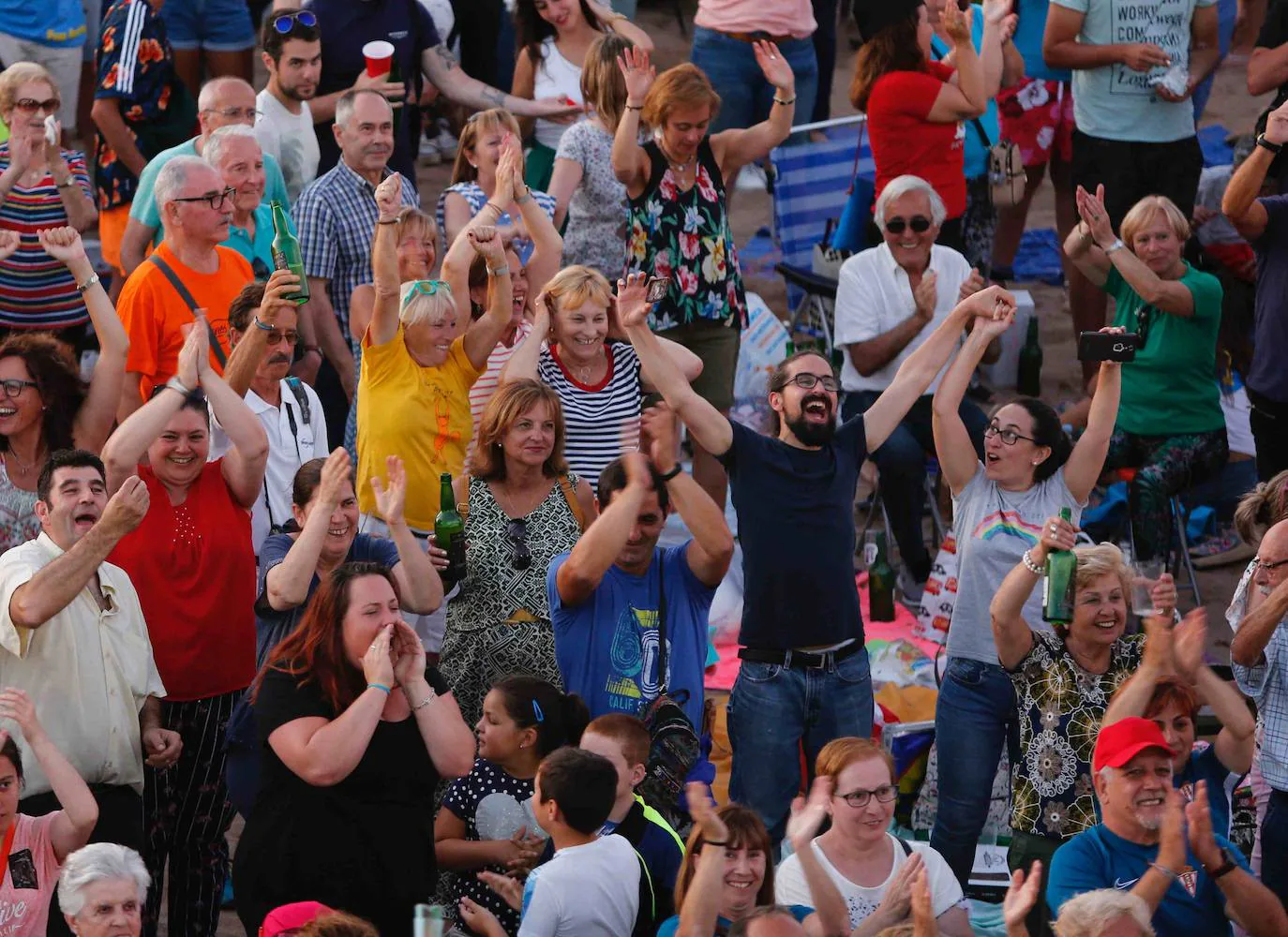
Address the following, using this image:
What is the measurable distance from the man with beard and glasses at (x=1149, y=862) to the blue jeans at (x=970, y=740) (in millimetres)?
864

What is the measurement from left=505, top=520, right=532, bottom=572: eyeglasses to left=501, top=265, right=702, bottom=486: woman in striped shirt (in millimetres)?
544

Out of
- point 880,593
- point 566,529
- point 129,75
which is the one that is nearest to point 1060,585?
point 566,529

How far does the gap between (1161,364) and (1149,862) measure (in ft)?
10.1

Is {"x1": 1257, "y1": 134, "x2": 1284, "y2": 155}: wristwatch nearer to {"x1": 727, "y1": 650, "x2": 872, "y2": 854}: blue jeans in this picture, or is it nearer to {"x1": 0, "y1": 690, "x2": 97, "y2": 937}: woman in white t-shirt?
{"x1": 727, "y1": 650, "x2": 872, "y2": 854}: blue jeans

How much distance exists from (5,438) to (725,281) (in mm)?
2998

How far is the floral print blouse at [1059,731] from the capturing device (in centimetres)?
580

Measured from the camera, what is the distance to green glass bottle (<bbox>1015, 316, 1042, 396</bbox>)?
9.59 meters

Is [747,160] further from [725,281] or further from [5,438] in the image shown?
[5,438]

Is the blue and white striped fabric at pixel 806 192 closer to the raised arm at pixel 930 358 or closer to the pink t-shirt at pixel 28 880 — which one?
the raised arm at pixel 930 358

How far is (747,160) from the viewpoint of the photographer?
8062 millimetres

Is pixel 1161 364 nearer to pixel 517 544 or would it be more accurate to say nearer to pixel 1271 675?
pixel 1271 675

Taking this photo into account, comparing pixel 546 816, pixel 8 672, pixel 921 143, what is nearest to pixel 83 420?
pixel 8 672

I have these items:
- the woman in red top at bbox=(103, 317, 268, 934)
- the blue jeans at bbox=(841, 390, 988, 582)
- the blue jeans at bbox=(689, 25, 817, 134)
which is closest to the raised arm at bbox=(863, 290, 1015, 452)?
the blue jeans at bbox=(841, 390, 988, 582)

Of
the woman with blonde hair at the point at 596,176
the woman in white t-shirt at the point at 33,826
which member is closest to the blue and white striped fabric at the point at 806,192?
the woman with blonde hair at the point at 596,176
